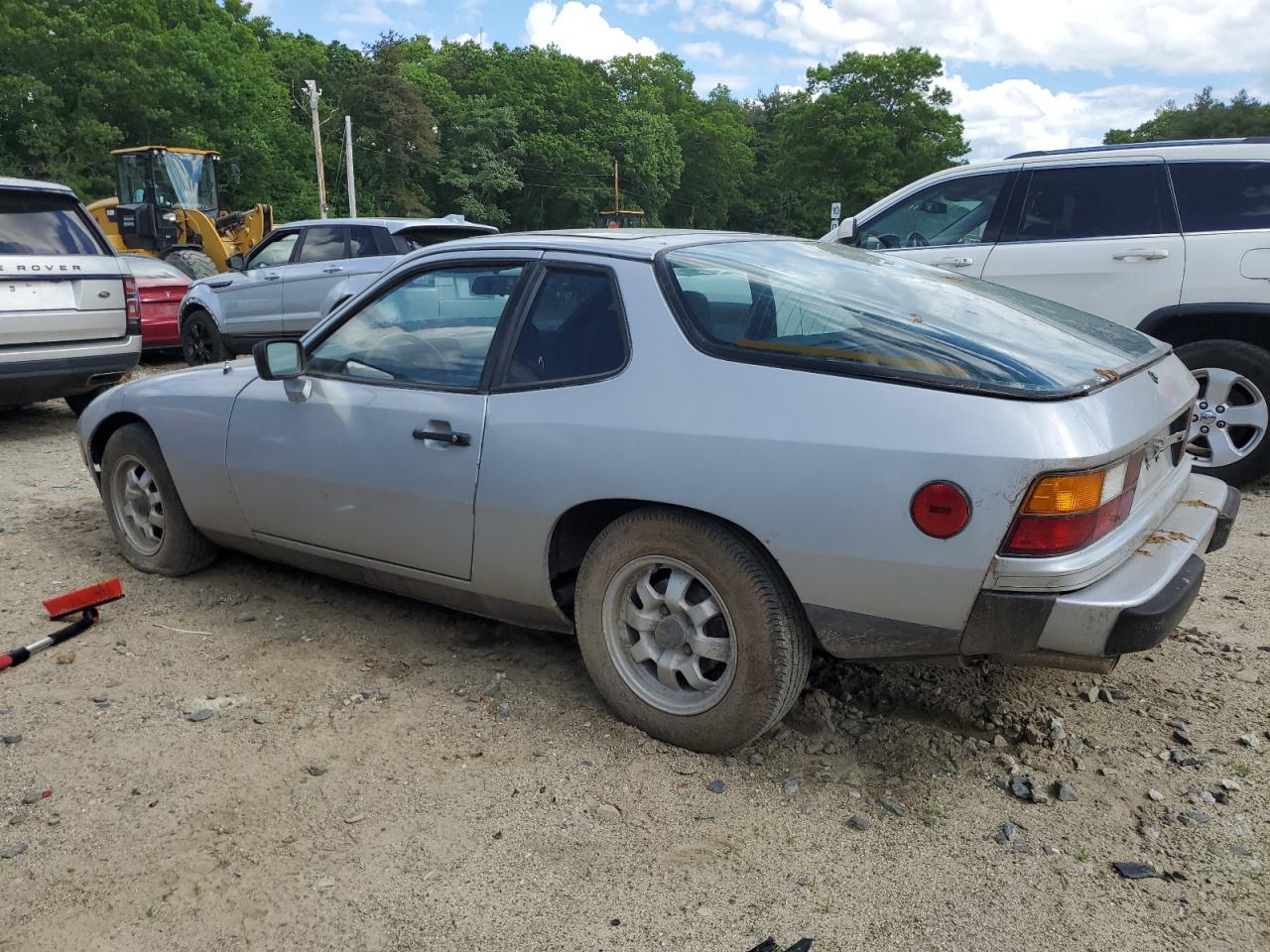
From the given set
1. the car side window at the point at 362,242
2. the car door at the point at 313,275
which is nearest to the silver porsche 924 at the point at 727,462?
the car side window at the point at 362,242

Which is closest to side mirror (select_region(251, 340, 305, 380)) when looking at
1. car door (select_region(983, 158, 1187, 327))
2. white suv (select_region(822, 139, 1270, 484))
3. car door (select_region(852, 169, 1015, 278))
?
white suv (select_region(822, 139, 1270, 484))

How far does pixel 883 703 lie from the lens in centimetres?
338

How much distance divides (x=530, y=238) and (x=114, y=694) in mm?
2212

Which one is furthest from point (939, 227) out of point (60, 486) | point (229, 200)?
point (229, 200)

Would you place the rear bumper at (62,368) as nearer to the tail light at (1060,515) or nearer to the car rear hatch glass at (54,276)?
the car rear hatch glass at (54,276)

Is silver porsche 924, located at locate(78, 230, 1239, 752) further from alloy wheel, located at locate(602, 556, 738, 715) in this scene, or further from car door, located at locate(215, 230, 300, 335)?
car door, located at locate(215, 230, 300, 335)

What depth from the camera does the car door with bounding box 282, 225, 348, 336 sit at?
1030 cm

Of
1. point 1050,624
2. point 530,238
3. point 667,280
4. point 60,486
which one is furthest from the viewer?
point 60,486

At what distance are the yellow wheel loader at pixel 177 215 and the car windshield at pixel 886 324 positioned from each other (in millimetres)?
12136

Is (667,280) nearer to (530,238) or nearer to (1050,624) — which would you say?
(530,238)

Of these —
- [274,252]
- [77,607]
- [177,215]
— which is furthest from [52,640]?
[177,215]

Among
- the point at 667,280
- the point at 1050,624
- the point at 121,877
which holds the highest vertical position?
the point at 667,280

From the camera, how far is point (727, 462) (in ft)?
9.03

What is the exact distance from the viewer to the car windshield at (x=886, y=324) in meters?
2.66
